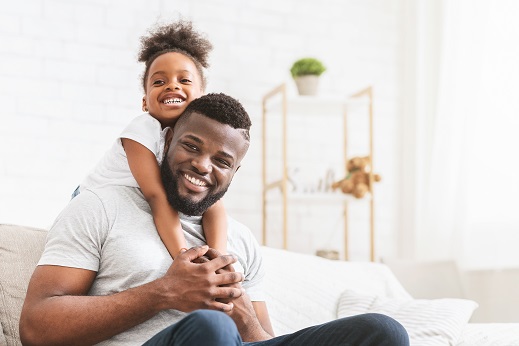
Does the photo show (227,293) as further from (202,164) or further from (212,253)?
(202,164)

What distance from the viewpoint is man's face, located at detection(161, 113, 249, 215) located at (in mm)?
1896

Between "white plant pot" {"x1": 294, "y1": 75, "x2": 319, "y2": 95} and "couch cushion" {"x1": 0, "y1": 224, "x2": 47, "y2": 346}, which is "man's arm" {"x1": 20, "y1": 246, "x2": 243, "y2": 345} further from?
"white plant pot" {"x1": 294, "y1": 75, "x2": 319, "y2": 95}

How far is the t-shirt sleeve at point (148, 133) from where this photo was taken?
203 centimetres

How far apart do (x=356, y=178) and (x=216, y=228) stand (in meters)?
1.86

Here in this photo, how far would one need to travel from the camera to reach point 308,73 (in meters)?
3.67

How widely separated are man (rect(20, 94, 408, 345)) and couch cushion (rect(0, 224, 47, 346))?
1.15 feet

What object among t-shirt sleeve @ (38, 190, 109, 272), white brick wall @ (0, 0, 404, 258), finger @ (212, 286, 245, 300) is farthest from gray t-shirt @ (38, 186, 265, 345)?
white brick wall @ (0, 0, 404, 258)

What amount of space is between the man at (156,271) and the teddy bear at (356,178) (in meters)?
1.71

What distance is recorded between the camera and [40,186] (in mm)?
3381

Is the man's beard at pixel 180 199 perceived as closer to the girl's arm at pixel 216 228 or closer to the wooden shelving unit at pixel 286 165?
the girl's arm at pixel 216 228

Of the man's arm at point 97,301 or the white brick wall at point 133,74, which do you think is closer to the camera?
the man's arm at point 97,301

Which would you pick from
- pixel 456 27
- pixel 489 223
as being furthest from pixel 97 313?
pixel 456 27

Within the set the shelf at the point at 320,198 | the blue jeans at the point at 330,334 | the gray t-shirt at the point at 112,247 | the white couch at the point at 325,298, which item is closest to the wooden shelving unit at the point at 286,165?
the shelf at the point at 320,198

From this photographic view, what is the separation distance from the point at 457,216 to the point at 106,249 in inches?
89.1
